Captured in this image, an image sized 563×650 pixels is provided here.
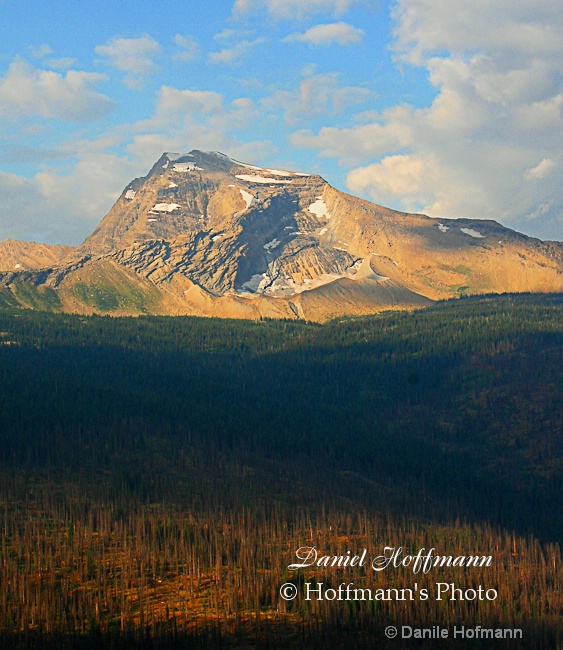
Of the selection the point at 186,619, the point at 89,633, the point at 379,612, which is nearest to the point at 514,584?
the point at 379,612

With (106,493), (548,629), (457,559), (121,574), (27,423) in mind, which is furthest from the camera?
(27,423)

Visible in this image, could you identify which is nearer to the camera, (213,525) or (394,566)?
(394,566)

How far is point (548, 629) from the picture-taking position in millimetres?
91875

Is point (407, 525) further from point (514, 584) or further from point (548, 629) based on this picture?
point (548, 629)

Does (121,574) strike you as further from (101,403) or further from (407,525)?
(101,403)

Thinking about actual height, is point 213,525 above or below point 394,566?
above

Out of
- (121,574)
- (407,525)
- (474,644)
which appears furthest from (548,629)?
(407,525)

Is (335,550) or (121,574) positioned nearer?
(121,574)

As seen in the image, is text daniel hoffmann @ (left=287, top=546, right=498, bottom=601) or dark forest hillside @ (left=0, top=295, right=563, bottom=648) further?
text daniel hoffmann @ (left=287, top=546, right=498, bottom=601)

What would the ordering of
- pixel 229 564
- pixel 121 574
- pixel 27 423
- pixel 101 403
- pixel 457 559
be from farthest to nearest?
1. pixel 101 403
2. pixel 27 423
3. pixel 457 559
4. pixel 229 564
5. pixel 121 574

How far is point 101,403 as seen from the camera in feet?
619

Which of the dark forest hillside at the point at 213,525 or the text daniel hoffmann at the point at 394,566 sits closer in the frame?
the dark forest hillside at the point at 213,525

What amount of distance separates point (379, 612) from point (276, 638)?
11.5 metres

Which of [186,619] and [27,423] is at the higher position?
[27,423]
